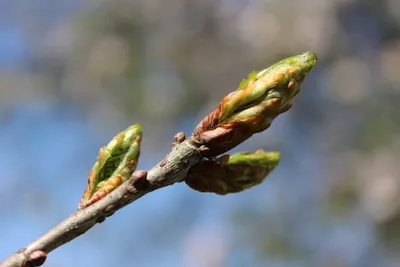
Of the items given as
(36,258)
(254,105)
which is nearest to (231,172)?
(254,105)

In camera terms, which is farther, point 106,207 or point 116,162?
point 116,162

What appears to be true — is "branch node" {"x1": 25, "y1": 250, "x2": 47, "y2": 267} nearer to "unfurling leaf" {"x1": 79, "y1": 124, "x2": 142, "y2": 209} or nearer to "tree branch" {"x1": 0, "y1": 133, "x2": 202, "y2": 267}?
"tree branch" {"x1": 0, "y1": 133, "x2": 202, "y2": 267}

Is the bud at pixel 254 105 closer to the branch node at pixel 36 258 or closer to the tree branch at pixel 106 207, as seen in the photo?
the tree branch at pixel 106 207

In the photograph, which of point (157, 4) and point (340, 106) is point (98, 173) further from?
point (157, 4)

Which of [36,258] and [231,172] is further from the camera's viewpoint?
[231,172]

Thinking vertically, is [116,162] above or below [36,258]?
above

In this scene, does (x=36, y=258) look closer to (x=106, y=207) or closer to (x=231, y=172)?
(x=106, y=207)
